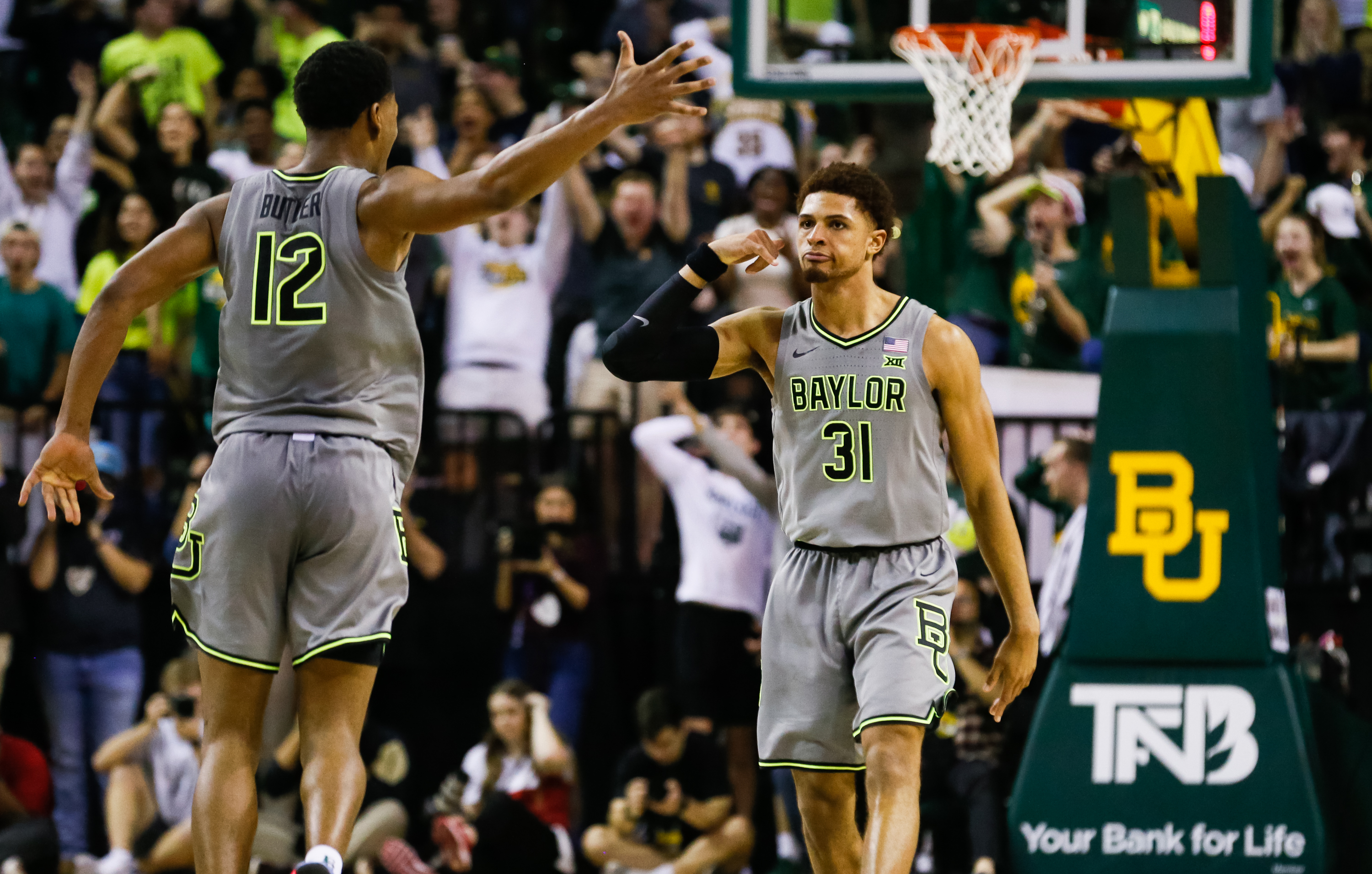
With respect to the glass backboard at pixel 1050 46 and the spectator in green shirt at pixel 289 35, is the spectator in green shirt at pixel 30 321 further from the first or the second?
the glass backboard at pixel 1050 46

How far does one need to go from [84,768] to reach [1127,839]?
5.70 metres

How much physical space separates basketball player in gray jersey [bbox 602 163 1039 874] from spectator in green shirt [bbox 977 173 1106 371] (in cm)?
462

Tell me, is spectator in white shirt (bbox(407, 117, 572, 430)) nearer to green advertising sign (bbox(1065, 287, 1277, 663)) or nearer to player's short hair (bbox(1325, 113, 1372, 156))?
green advertising sign (bbox(1065, 287, 1277, 663))

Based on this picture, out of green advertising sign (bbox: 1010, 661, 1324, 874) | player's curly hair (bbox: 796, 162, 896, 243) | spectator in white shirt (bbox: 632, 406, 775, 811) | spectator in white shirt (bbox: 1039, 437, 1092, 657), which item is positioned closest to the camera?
player's curly hair (bbox: 796, 162, 896, 243)

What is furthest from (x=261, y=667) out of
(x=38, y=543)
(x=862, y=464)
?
(x=38, y=543)

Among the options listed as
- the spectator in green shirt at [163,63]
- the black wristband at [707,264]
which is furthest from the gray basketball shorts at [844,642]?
the spectator in green shirt at [163,63]

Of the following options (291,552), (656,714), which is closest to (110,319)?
(291,552)

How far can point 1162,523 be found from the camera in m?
8.24

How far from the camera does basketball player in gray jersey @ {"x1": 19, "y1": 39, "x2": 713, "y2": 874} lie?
4934 millimetres

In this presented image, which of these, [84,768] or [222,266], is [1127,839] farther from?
[84,768]

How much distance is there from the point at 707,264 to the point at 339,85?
4.32 ft

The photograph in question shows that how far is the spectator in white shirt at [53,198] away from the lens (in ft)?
37.8

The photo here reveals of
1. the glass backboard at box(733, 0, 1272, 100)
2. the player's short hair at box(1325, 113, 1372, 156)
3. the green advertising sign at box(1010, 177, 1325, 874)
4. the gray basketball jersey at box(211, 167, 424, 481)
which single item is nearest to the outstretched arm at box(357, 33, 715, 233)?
the gray basketball jersey at box(211, 167, 424, 481)

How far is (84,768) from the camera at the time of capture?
10.2m
